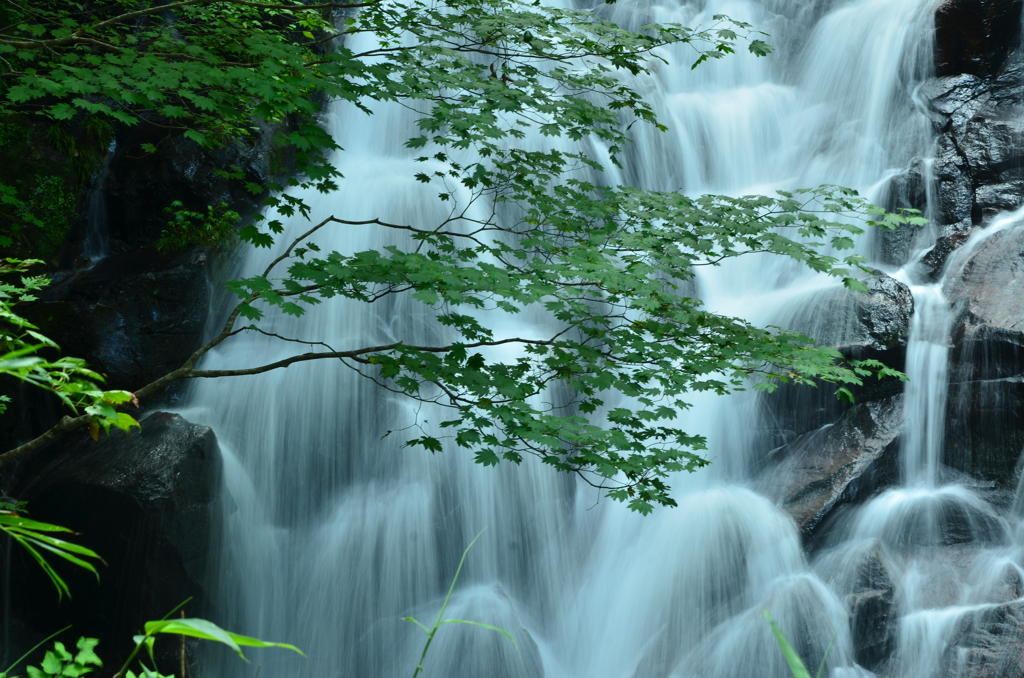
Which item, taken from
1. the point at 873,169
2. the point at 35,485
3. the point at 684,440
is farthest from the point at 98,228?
the point at 873,169

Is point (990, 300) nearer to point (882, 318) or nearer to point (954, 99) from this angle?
point (882, 318)

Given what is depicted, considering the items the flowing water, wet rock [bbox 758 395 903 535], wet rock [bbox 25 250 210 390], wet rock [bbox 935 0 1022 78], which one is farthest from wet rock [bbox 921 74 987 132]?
wet rock [bbox 25 250 210 390]

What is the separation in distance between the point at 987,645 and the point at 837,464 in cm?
175

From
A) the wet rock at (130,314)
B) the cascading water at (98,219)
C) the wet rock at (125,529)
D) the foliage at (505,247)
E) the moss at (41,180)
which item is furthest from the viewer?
the cascading water at (98,219)

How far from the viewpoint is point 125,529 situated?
5.12 meters

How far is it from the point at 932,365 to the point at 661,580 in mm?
3307

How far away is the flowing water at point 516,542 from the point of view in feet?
17.8

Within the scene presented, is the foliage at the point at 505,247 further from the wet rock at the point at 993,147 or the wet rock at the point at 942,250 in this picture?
the wet rock at the point at 993,147

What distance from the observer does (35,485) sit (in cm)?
535

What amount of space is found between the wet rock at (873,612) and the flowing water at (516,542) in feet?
0.27

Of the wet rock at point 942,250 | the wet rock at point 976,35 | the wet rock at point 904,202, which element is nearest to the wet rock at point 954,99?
the wet rock at point 976,35

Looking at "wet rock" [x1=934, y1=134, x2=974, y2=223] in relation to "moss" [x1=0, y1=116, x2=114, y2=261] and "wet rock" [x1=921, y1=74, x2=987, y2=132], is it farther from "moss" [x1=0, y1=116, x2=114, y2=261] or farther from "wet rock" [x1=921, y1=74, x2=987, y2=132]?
"moss" [x1=0, y1=116, x2=114, y2=261]

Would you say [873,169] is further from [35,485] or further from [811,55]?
[35,485]

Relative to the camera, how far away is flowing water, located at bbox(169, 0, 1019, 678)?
17.8 feet
